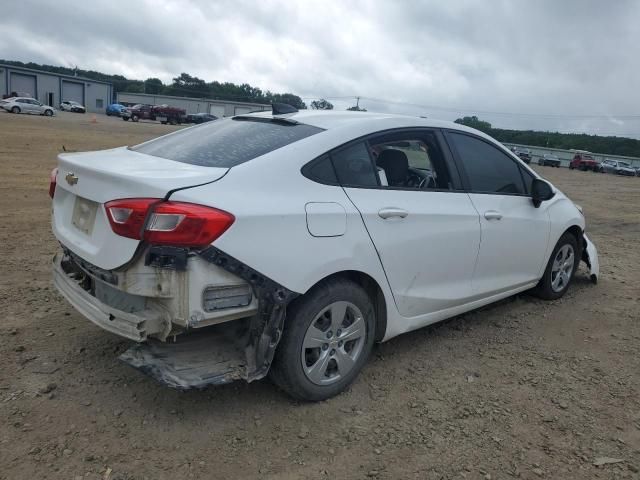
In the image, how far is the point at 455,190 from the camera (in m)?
3.84

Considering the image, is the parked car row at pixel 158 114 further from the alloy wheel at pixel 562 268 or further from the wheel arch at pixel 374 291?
the wheel arch at pixel 374 291

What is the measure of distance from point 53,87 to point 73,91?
399 cm

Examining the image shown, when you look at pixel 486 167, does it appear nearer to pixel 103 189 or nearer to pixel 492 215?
pixel 492 215

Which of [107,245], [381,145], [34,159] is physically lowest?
[34,159]

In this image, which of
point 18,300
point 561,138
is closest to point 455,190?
point 18,300

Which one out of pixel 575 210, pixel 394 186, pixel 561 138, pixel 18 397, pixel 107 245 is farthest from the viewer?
pixel 561 138

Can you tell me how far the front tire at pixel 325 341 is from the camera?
2891mm

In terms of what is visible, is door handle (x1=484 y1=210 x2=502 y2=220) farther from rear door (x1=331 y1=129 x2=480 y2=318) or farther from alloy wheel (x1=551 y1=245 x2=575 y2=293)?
alloy wheel (x1=551 y1=245 x2=575 y2=293)

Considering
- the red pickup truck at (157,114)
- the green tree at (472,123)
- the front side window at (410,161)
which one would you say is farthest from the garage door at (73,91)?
the front side window at (410,161)

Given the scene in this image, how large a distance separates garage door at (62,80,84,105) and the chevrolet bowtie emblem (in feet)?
251

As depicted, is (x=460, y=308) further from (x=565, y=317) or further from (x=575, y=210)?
(x=575, y=210)

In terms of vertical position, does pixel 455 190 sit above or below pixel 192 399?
above

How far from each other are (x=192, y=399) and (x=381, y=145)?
198 centimetres

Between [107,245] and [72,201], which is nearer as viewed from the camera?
[107,245]
